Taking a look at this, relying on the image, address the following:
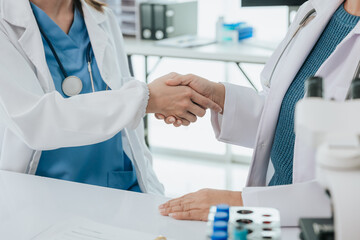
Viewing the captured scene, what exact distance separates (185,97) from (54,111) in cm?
46

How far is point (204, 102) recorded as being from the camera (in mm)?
1594

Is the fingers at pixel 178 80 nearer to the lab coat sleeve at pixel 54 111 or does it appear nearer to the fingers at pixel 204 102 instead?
the fingers at pixel 204 102

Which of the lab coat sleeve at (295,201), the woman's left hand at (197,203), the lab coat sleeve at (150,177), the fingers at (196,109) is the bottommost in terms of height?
the lab coat sleeve at (150,177)

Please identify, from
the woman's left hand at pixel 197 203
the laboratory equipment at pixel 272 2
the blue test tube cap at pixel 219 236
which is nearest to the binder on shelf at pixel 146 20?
the laboratory equipment at pixel 272 2

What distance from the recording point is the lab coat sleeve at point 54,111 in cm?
133

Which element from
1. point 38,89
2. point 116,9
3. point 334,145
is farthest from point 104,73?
point 116,9

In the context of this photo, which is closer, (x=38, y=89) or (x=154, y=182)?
(x=38, y=89)

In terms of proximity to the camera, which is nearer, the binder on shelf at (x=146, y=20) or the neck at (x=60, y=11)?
the neck at (x=60, y=11)

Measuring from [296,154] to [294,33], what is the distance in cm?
43

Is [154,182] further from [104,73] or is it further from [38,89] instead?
[38,89]

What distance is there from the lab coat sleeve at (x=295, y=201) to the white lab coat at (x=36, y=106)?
18.2 inches

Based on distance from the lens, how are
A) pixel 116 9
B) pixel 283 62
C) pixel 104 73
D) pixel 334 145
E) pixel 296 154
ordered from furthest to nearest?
pixel 116 9
pixel 104 73
pixel 283 62
pixel 296 154
pixel 334 145

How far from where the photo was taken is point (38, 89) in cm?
142

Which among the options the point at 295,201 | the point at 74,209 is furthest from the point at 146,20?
the point at 295,201
